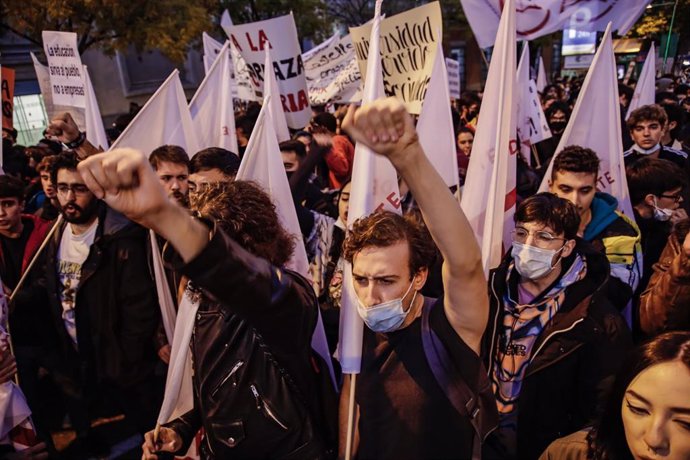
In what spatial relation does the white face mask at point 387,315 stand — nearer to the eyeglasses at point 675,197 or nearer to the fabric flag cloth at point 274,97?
the eyeglasses at point 675,197

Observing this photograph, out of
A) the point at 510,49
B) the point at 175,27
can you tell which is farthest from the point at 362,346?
the point at 175,27

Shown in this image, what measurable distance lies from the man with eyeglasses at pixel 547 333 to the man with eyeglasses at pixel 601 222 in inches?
19.4

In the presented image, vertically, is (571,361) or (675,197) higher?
(675,197)

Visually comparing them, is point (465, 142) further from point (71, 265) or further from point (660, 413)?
point (660, 413)

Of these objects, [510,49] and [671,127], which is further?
[671,127]

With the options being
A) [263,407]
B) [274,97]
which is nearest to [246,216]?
[263,407]

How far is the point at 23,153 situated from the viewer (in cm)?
696

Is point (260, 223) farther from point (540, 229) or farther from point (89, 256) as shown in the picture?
point (89, 256)

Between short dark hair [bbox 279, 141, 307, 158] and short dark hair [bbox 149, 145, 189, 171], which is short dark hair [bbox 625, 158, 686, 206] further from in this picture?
short dark hair [bbox 149, 145, 189, 171]

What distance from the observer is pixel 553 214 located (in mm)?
2338

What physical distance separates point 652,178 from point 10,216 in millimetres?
4354

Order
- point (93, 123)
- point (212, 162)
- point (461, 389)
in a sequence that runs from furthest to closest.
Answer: point (93, 123), point (212, 162), point (461, 389)

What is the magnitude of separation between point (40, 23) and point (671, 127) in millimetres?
11561

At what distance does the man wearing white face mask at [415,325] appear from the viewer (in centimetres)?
130
